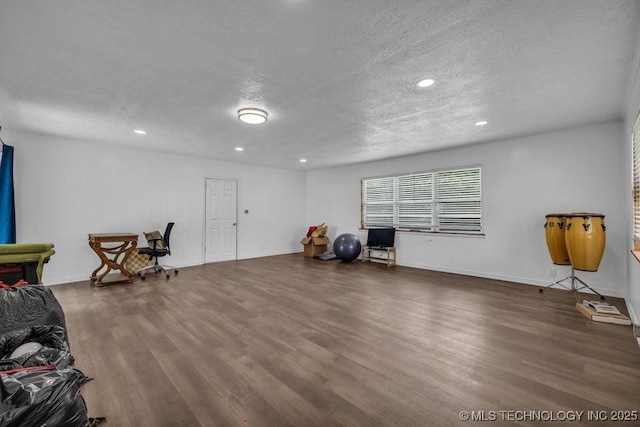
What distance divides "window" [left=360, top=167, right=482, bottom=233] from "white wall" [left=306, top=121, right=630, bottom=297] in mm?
194

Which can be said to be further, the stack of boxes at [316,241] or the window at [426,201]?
the stack of boxes at [316,241]

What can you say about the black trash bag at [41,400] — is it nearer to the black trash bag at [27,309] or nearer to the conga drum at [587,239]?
the black trash bag at [27,309]

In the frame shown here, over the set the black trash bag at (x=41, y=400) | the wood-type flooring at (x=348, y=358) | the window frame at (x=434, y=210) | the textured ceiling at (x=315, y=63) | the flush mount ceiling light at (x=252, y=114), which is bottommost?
the wood-type flooring at (x=348, y=358)

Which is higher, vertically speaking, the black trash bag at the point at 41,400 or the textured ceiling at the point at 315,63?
the textured ceiling at the point at 315,63

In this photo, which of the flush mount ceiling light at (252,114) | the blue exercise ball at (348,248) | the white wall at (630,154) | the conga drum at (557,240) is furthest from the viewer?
the blue exercise ball at (348,248)

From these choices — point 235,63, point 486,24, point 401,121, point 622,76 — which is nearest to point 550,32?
point 486,24

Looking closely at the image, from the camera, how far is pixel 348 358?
7.41ft

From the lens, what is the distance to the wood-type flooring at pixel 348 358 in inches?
65.7

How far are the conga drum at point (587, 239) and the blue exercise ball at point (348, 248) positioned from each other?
3901mm

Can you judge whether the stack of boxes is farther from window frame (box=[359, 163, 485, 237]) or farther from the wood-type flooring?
the wood-type flooring

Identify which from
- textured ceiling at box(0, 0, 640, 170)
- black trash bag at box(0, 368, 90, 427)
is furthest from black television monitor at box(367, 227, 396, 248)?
black trash bag at box(0, 368, 90, 427)

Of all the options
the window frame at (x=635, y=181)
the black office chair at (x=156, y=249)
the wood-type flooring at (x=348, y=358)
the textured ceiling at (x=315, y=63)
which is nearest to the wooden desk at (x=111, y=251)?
the black office chair at (x=156, y=249)

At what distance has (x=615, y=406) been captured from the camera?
1.70 metres

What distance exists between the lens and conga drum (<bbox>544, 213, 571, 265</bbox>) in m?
3.84
